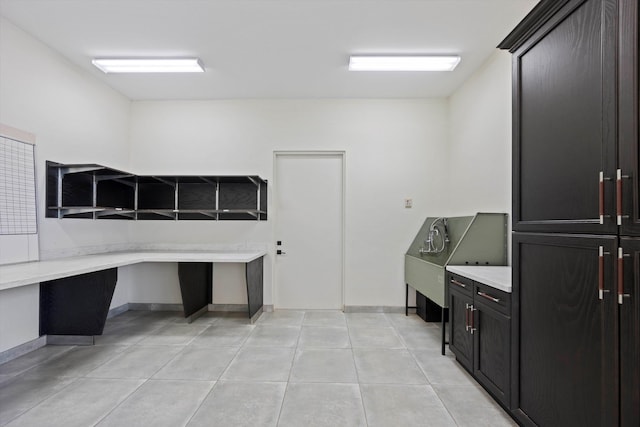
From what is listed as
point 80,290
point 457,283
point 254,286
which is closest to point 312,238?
point 254,286

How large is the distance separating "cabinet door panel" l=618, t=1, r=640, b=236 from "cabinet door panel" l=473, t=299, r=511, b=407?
1011 millimetres

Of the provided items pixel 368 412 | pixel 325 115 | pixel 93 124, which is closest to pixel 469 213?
pixel 325 115

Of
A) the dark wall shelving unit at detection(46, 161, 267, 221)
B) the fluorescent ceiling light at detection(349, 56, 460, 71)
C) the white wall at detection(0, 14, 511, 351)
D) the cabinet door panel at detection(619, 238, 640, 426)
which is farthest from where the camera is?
the white wall at detection(0, 14, 511, 351)

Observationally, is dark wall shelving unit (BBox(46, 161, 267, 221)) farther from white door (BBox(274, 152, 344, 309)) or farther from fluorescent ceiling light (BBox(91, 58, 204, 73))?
fluorescent ceiling light (BBox(91, 58, 204, 73))

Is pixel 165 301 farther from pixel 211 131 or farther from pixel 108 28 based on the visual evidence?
pixel 108 28

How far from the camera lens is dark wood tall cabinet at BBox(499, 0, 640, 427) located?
1.27 m

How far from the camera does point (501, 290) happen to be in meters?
2.12

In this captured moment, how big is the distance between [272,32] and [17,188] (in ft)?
8.55

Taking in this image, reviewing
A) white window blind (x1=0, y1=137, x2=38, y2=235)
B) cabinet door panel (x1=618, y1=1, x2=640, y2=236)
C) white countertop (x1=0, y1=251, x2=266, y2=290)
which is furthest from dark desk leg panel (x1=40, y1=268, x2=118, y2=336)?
cabinet door panel (x1=618, y1=1, x2=640, y2=236)

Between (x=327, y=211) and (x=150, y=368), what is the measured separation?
8.88ft

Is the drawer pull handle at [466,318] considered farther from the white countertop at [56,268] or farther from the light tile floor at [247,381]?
the white countertop at [56,268]

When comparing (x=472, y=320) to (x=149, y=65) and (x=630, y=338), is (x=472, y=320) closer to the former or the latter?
(x=630, y=338)

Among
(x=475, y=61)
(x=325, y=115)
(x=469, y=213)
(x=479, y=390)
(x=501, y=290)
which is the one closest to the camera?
(x=501, y=290)

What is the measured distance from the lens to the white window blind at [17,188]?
2.75m
